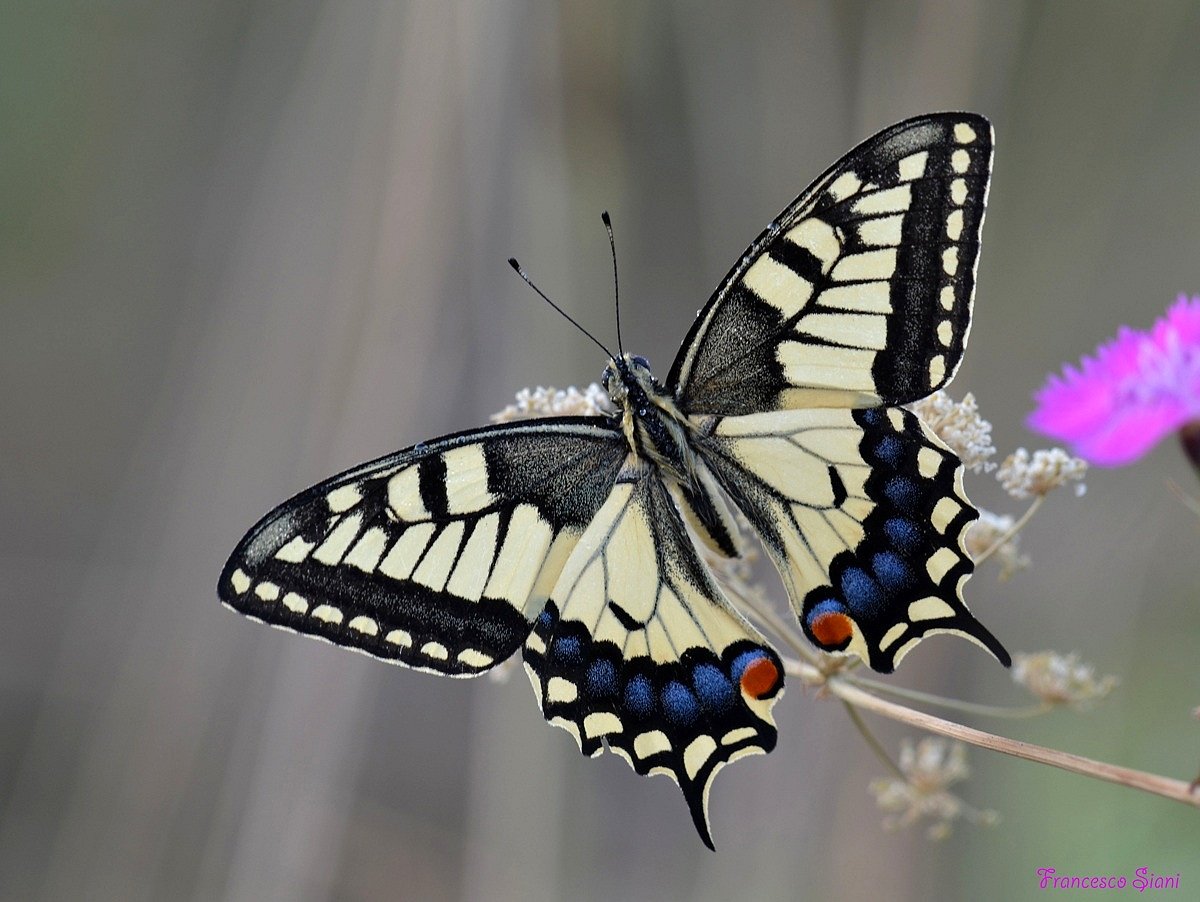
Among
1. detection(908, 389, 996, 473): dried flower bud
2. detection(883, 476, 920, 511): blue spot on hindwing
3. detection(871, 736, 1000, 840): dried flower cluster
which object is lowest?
detection(871, 736, 1000, 840): dried flower cluster

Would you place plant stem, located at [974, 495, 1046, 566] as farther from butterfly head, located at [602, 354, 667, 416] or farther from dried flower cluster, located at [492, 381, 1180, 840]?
butterfly head, located at [602, 354, 667, 416]

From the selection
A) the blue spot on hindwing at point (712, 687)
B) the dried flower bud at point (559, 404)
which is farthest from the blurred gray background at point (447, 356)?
the blue spot on hindwing at point (712, 687)

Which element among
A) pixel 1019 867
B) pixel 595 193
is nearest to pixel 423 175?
pixel 595 193

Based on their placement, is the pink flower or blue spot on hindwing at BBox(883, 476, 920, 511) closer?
the pink flower

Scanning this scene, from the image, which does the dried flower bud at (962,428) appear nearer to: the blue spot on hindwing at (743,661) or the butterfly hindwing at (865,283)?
the butterfly hindwing at (865,283)

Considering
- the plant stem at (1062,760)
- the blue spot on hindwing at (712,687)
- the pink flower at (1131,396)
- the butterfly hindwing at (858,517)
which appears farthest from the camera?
the blue spot on hindwing at (712,687)

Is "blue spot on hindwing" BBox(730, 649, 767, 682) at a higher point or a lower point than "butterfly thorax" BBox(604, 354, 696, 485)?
lower

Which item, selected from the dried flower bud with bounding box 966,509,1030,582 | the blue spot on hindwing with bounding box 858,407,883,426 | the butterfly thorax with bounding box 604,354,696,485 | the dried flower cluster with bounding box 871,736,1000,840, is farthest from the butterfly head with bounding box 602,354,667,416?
the dried flower cluster with bounding box 871,736,1000,840

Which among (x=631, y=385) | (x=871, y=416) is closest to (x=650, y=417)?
(x=631, y=385)
